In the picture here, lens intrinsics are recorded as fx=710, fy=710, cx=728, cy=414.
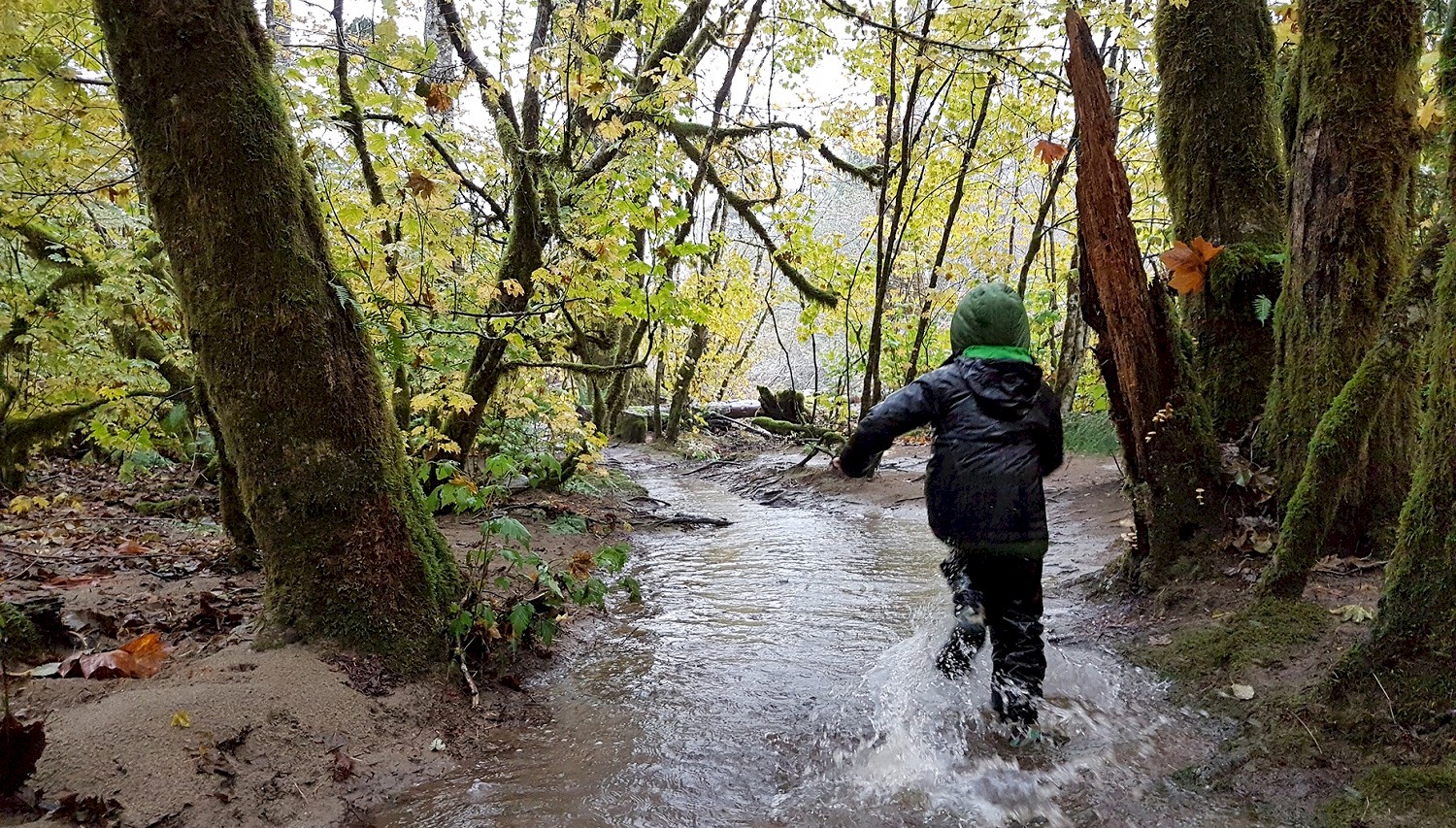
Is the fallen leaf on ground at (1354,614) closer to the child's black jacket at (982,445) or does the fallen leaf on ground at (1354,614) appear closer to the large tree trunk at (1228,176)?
the child's black jacket at (982,445)

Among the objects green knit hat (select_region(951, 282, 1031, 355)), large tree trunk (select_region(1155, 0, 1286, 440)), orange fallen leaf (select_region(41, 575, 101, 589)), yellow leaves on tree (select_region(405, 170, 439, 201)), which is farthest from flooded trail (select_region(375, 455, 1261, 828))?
yellow leaves on tree (select_region(405, 170, 439, 201))

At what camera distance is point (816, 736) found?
3424 millimetres

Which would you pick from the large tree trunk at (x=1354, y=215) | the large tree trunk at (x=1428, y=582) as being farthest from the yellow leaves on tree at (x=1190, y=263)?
the large tree trunk at (x=1428, y=582)

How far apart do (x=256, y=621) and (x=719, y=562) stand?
4.29m

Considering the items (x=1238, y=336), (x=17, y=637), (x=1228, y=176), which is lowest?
(x=17, y=637)

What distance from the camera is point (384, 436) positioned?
353 centimetres

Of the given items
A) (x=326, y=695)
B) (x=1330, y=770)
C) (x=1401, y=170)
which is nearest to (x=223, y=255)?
(x=326, y=695)

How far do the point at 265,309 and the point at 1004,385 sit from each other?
3.47 m

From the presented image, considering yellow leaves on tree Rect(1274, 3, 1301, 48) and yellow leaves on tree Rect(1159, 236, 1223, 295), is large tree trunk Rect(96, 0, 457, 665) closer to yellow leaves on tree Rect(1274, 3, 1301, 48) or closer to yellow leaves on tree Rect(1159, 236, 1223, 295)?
yellow leaves on tree Rect(1159, 236, 1223, 295)

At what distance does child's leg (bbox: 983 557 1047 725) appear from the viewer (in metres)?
3.37

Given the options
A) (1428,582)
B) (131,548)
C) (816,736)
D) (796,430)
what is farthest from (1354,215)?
(796,430)

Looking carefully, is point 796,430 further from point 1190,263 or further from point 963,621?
point 963,621

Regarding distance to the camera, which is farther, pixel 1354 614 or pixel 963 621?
pixel 963 621

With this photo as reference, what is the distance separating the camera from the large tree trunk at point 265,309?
3141 millimetres
